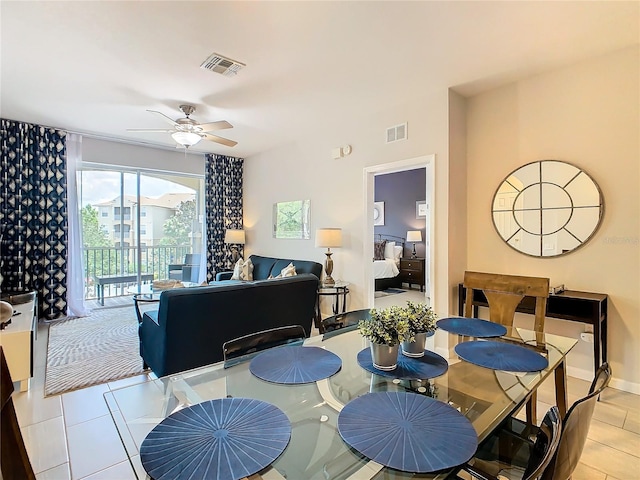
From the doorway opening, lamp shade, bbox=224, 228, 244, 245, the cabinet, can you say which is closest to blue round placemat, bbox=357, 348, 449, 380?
the doorway opening

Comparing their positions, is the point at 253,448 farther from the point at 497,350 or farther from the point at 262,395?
the point at 497,350

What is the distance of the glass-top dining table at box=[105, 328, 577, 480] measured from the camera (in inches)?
37.6

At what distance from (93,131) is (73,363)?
11.3ft

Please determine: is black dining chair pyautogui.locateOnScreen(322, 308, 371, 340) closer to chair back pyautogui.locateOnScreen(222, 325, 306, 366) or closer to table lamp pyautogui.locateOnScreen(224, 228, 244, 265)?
chair back pyautogui.locateOnScreen(222, 325, 306, 366)

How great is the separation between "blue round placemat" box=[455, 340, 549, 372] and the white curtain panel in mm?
5375

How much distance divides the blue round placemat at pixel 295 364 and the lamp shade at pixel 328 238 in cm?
268

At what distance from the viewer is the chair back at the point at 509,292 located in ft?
6.80

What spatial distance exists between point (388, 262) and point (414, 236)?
3.03 ft

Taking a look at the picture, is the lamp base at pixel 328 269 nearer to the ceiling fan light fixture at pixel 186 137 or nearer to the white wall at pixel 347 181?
the white wall at pixel 347 181

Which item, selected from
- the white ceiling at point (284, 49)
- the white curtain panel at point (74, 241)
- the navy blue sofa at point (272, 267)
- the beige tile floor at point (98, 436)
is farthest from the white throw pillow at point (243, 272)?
the beige tile floor at point (98, 436)

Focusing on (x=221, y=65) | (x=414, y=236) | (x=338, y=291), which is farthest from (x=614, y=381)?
(x=414, y=236)

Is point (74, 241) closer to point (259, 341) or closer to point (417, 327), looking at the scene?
point (259, 341)

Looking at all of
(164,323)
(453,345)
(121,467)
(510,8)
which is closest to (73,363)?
(164,323)

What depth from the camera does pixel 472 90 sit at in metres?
3.45
